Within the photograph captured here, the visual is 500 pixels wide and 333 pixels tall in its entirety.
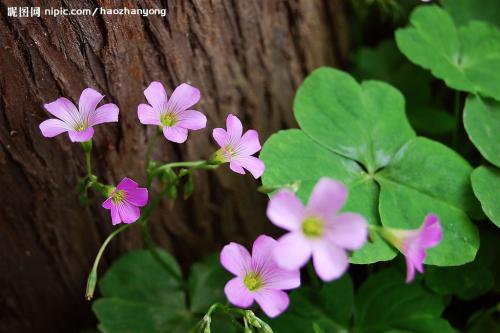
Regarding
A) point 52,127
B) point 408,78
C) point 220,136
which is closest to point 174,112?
point 220,136

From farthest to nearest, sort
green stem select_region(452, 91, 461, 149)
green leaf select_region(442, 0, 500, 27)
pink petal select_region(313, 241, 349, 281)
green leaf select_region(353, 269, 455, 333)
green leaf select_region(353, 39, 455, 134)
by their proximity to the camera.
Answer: green leaf select_region(442, 0, 500, 27) < green leaf select_region(353, 39, 455, 134) < green stem select_region(452, 91, 461, 149) < green leaf select_region(353, 269, 455, 333) < pink petal select_region(313, 241, 349, 281)

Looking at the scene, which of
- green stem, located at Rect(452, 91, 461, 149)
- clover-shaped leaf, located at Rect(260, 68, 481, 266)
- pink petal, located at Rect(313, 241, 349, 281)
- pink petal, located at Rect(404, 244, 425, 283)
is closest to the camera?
pink petal, located at Rect(313, 241, 349, 281)

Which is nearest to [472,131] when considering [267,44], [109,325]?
[267,44]

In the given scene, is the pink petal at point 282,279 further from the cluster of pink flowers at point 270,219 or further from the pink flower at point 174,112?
the pink flower at point 174,112

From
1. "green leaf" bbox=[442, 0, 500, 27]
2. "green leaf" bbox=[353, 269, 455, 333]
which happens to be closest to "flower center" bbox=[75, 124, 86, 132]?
"green leaf" bbox=[353, 269, 455, 333]

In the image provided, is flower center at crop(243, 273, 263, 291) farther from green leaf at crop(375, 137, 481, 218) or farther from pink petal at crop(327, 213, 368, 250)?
green leaf at crop(375, 137, 481, 218)

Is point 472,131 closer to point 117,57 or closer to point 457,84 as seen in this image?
point 457,84

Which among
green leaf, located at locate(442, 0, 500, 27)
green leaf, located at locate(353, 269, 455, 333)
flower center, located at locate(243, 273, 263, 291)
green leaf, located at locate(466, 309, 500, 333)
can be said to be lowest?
green leaf, located at locate(466, 309, 500, 333)

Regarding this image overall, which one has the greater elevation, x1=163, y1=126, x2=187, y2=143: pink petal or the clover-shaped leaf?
x1=163, y1=126, x2=187, y2=143: pink petal

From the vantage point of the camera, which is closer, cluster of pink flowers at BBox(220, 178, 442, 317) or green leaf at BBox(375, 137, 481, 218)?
cluster of pink flowers at BBox(220, 178, 442, 317)

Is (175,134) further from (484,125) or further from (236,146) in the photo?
(484,125)

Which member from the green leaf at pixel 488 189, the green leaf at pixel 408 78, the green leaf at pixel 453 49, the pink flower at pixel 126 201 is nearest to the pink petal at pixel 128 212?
the pink flower at pixel 126 201
